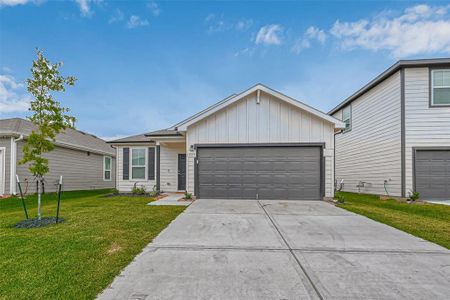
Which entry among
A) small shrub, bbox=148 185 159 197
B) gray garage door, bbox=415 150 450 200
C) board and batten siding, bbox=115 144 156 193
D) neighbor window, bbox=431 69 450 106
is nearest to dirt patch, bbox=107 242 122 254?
small shrub, bbox=148 185 159 197

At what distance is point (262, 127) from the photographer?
9.56 meters

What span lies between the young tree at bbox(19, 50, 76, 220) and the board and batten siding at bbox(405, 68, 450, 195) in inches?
487

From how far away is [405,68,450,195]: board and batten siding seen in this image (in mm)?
9367

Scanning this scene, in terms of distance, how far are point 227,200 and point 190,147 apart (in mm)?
2781

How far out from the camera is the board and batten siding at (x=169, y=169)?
11750 millimetres

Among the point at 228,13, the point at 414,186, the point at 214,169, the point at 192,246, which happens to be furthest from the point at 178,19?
the point at 414,186

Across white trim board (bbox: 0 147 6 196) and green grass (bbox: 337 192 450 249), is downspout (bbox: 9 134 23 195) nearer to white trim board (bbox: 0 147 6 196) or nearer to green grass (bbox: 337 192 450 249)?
white trim board (bbox: 0 147 6 196)

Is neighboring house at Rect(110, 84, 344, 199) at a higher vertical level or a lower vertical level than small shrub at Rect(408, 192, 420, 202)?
higher

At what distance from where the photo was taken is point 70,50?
547 inches

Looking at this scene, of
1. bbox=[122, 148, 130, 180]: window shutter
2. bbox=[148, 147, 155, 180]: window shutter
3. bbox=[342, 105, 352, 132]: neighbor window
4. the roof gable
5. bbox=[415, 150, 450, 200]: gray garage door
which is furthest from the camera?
bbox=[342, 105, 352, 132]: neighbor window

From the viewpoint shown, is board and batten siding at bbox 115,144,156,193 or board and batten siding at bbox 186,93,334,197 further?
Answer: board and batten siding at bbox 115,144,156,193

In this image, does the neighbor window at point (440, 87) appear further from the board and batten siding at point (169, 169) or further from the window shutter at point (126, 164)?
the window shutter at point (126, 164)

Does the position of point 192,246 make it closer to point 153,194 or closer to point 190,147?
point 190,147

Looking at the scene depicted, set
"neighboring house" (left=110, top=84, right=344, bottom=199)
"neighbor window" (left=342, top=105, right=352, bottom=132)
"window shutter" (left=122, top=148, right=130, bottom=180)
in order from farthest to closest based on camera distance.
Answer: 1. "neighbor window" (left=342, top=105, right=352, bottom=132)
2. "window shutter" (left=122, top=148, right=130, bottom=180)
3. "neighboring house" (left=110, top=84, right=344, bottom=199)
